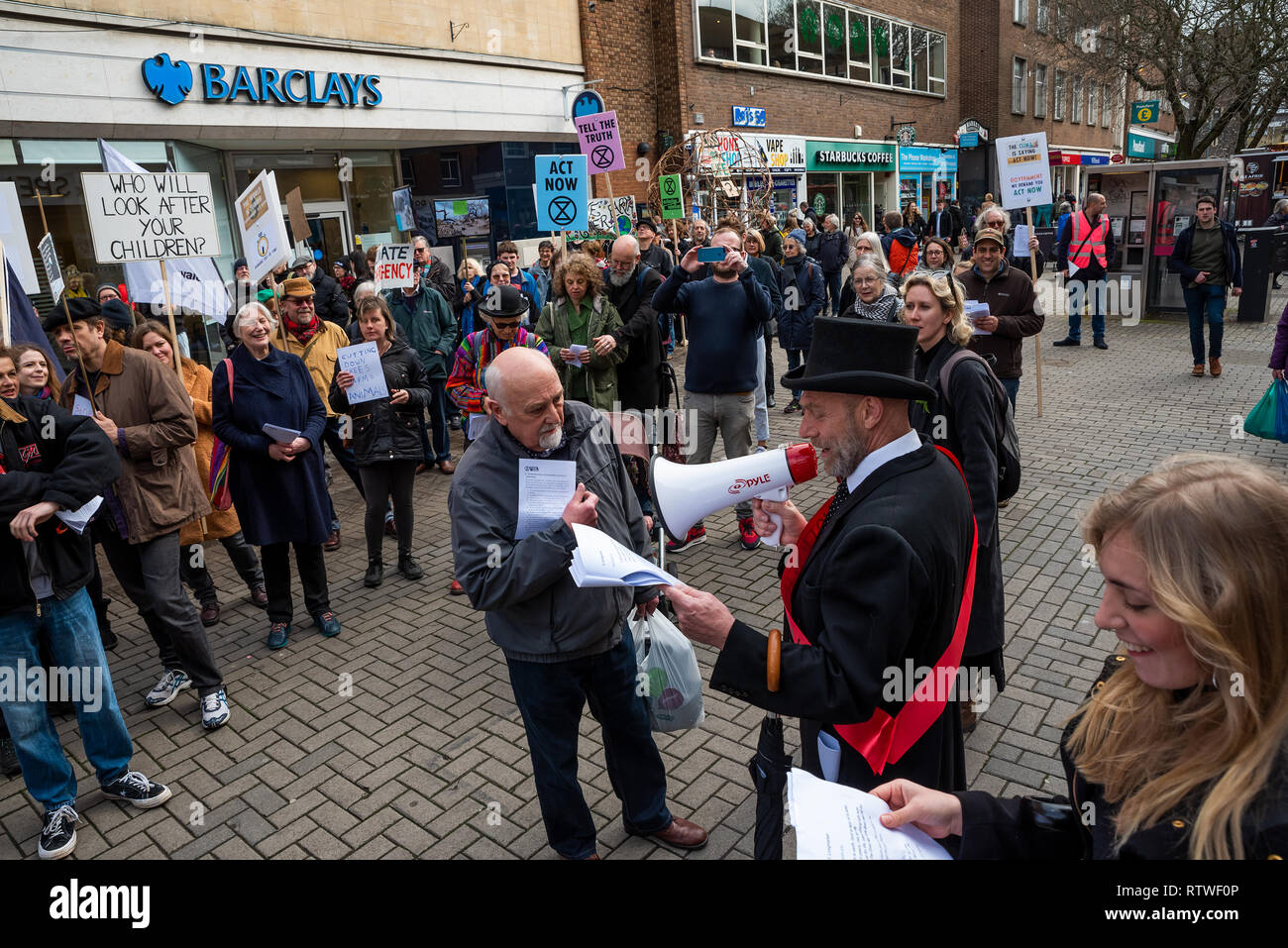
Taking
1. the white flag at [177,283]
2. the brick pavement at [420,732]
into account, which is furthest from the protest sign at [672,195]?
the brick pavement at [420,732]

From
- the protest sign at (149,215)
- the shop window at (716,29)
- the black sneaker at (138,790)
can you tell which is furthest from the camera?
the shop window at (716,29)

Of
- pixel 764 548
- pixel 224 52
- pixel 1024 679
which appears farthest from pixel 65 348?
pixel 224 52

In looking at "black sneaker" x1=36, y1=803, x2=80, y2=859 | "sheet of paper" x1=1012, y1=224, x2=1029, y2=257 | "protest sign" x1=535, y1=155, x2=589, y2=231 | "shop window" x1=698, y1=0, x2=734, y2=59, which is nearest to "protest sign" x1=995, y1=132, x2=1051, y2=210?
"sheet of paper" x1=1012, y1=224, x2=1029, y2=257

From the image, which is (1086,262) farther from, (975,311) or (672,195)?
(975,311)

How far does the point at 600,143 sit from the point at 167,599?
806 centimetres

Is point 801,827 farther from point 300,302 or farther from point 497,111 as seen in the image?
point 497,111

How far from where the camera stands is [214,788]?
3.99 m

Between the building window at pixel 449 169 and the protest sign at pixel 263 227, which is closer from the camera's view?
the protest sign at pixel 263 227

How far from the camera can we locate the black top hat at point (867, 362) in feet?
6.76

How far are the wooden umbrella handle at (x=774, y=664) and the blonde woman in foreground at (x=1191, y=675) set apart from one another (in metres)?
0.63

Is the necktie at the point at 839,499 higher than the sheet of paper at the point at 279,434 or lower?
higher

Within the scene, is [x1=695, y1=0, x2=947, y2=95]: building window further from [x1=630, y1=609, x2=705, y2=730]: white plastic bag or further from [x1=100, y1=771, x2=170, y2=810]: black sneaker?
[x1=100, y1=771, x2=170, y2=810]: black sneaker

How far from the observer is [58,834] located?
3588 mm

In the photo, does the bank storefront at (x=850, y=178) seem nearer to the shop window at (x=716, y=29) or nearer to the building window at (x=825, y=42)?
the building window at (x=825, y=42)
